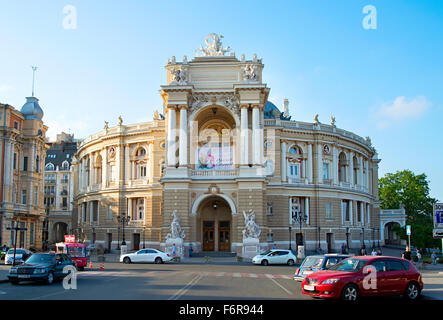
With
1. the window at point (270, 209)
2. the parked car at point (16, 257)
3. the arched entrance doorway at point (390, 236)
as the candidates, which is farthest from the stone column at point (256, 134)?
the arched entrance doorway at point (390, 236)

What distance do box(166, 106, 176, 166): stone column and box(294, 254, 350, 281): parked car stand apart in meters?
30.1

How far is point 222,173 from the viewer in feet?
173

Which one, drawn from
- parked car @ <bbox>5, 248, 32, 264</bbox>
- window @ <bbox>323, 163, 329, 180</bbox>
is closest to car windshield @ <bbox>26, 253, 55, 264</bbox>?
parked car @ <bbox>5, 248, 32, 264</bbox>

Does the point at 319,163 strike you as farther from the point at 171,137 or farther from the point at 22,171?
the point at 22,171

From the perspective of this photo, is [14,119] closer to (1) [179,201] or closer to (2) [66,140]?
(1) [179,201]

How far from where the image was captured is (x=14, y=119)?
67688mm

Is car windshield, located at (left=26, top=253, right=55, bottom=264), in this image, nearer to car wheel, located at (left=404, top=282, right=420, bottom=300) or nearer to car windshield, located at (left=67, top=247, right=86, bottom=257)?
car windshield, located at (left=67, top=247, right=86, bottom=257)

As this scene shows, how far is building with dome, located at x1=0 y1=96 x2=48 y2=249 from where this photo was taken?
6444 centimetres

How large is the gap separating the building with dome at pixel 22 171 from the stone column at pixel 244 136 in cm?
3207

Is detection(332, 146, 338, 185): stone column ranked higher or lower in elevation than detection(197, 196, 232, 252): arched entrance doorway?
higher

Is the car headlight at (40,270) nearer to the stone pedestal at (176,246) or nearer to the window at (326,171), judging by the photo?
the stone pedestal at (176,246)
